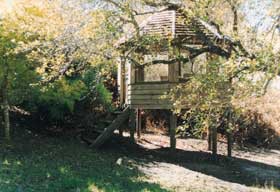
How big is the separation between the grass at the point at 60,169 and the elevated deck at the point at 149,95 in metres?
2.19

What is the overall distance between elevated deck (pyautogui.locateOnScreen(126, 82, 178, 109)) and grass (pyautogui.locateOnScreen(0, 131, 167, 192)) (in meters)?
2.19

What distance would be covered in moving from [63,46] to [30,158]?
3044mm

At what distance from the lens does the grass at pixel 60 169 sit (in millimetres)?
9250

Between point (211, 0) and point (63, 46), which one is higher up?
point (211, 0)

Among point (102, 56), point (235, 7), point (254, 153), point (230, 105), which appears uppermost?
point (235, 7)

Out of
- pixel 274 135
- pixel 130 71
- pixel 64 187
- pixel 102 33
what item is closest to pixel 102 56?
pixel 102 33

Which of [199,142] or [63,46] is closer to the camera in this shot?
[63,46]

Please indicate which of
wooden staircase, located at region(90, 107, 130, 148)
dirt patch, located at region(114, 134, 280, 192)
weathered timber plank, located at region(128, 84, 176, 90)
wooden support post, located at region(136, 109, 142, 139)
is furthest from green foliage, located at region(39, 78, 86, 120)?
wooden support post, located at region(136, 109, 142, 139)

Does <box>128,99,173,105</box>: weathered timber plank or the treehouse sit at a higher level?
the treehouse

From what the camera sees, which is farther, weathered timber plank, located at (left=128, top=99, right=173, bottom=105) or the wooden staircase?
weathered timber plank, located at (left=128, top=99, right=173, bottom=105)

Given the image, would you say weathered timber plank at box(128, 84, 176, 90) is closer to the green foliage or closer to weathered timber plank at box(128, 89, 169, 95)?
weathered timber plank at box(128, 89, 169, 95)

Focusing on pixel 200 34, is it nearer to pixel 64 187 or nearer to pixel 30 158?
pixel 64 187

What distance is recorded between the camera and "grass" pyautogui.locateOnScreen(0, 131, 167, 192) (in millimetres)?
→ 9250

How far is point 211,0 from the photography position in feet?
28.7
